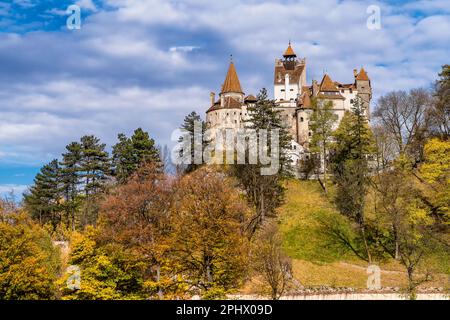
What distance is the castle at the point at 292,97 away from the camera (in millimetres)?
77188

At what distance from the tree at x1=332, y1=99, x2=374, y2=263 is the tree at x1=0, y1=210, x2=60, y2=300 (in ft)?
85.2

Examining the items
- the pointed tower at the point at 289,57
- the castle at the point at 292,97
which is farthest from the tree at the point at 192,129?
the pointed tower at the point at 289,57

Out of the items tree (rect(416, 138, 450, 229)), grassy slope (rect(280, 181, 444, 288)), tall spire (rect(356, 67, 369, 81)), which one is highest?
tall spire (rect(356, 67, 369, 81))

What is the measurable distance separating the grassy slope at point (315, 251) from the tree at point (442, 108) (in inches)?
645

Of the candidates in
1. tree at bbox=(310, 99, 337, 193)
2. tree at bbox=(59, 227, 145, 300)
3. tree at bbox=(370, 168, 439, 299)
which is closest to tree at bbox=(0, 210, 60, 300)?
tree at bbox=(59, 227, 145, 300)

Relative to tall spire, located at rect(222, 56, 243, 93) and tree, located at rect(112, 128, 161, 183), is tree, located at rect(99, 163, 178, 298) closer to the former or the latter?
tree, located at rect(112, 128, 161, 183)

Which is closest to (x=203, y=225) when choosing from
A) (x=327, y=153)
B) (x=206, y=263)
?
(x=206, y=263)

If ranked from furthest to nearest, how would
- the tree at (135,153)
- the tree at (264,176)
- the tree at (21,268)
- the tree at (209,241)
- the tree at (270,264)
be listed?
the tree at (135,153) → the tree at (264,176) → the tree at (270,264) → the tree at (209,241) → the tree at (21,268)

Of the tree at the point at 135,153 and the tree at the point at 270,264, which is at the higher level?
the tree at the point at 135,153

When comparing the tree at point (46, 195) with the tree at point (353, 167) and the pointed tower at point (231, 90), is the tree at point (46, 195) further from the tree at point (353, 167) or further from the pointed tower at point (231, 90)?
the pointed tower at point (231, 90)

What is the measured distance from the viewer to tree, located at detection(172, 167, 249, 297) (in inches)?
1084

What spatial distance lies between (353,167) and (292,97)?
37.1 metres

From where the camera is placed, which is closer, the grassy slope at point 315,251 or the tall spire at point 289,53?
the grassy slope at point 315,251

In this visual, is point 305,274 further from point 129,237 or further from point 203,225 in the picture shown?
point 129,237
